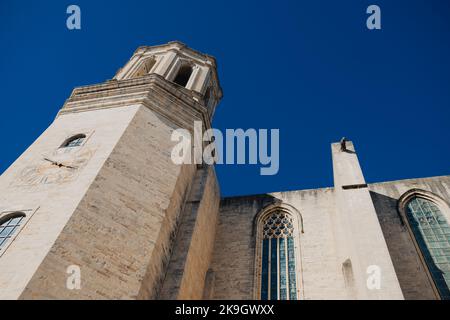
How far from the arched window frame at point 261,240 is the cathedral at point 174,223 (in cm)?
4

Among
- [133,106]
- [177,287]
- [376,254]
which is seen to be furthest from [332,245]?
[133,106]

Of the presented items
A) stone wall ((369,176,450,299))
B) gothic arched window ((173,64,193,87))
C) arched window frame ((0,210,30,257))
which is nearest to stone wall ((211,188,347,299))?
stone wall ((369,176,450,299))

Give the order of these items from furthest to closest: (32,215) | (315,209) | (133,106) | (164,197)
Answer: (315,209)
(133,106)
(164,197)
(32,215)

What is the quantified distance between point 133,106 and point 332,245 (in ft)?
22.5

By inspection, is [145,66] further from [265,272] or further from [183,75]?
[265,272]

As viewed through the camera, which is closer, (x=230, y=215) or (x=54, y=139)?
(x=54, y=139)

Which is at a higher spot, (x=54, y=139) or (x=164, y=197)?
(x=54, y=139)

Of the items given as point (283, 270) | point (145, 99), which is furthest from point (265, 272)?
point (145, 99)

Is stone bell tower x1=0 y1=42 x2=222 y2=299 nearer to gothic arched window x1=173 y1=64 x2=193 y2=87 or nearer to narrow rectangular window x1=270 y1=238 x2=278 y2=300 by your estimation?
narrow rectangular window x1=270 y1=238 x2=278 y2=300

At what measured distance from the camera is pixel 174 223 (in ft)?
30.3

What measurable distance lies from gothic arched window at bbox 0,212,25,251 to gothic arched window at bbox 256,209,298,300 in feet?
19.5

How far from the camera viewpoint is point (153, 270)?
7.68m

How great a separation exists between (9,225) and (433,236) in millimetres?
10246

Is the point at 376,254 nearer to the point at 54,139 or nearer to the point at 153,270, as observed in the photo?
the point at 153,270
